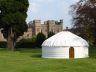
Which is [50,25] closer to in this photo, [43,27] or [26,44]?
[43,27]

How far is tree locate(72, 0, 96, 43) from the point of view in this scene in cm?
5404

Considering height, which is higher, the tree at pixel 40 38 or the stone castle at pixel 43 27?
the stone castle at pixel 43 27

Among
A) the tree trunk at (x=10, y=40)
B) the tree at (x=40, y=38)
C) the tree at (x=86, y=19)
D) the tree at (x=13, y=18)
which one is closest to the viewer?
the tree at (x=86, y=19)

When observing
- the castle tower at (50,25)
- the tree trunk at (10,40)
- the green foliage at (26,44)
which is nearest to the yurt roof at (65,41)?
the tree trunk at (10,40)

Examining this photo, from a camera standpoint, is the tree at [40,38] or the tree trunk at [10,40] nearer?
the tree trunk at [10,40]

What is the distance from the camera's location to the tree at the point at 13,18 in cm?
6500

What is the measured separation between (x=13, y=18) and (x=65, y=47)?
2202 centimetres

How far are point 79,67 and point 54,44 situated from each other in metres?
13.1

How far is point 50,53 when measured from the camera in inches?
1796

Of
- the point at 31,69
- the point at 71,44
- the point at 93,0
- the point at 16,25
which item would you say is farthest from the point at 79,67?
the point at 16,25

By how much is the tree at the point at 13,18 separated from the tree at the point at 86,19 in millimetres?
10536

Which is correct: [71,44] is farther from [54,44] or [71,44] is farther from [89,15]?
[89,15]

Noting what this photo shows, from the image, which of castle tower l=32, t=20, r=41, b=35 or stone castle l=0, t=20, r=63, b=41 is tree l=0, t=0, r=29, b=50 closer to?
castle tower l=32, t=20, r=41, b=35

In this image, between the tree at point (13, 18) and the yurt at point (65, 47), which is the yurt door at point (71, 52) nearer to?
the yurt at point (65, 47)
